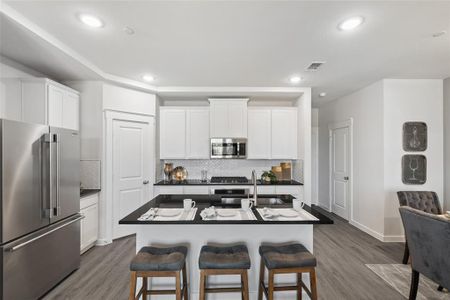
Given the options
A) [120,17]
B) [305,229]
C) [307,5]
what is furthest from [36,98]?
[305,229]

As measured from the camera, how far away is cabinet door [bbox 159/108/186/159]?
4.39 m

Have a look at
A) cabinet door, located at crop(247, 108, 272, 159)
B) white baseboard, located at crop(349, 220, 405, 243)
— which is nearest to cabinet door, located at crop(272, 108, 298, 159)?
cabinet door, located at crop(247, 108, 272, 159)

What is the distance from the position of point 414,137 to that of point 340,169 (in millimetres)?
1550

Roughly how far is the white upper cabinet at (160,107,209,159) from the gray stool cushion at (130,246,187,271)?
267 centimetres

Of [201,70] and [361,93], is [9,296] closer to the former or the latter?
[201,70]

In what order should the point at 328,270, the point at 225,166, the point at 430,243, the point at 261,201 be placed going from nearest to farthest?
the point at 430,243 < the point at 261,201 < the point at 328,270 < the point at 225,166

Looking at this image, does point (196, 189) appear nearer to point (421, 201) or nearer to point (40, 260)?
point (40, 260)

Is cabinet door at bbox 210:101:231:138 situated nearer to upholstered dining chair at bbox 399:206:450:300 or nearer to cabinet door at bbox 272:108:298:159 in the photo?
cabinet door at bbox 272:108:298:159

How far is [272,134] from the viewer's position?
14.5 ft

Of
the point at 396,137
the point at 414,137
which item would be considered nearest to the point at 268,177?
the point at 396,137

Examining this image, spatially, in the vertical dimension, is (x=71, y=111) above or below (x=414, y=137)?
above

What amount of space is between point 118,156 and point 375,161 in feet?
14.5

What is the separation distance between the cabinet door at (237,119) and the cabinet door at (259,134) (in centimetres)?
15

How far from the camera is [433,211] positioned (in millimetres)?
3100
